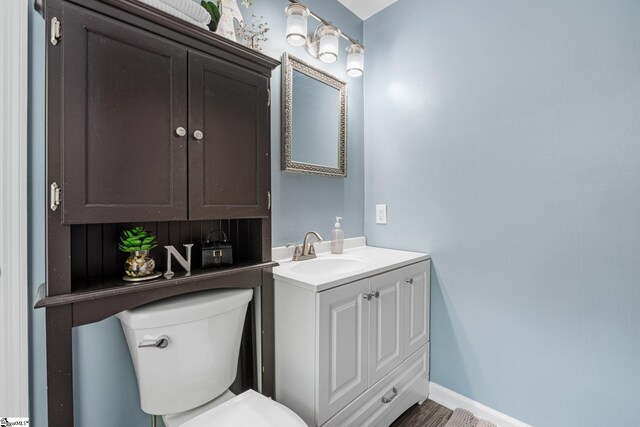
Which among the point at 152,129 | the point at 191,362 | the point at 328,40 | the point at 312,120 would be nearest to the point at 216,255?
the point at 191,362

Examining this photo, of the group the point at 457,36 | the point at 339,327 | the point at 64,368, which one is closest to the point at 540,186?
the point at 457,36

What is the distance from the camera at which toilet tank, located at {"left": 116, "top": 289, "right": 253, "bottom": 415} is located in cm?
92

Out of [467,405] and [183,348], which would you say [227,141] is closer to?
[183,348]

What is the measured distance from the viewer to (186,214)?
3.17 ft

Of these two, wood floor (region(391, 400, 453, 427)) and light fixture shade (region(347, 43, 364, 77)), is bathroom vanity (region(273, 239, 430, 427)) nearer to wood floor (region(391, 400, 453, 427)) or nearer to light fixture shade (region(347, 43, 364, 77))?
wood floor (region(391, 400, 453, 427))

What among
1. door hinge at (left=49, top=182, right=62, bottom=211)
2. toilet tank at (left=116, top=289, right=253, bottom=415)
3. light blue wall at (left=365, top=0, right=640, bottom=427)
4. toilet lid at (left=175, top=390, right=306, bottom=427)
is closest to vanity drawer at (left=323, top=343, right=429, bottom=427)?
light blue wall at (left=365, top=0, right=640, bottom=427)

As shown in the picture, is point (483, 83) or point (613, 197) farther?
point (483, 83)

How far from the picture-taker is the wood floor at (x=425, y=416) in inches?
60.3

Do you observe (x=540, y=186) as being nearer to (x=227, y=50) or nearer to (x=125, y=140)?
(x=227, y=50)

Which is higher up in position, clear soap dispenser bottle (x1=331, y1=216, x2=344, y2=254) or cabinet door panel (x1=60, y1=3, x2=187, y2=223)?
cabinet door panel (x1=60, y1=3, x2=187, y2=223)

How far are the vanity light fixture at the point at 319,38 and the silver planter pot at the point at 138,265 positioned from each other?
4.11ft
